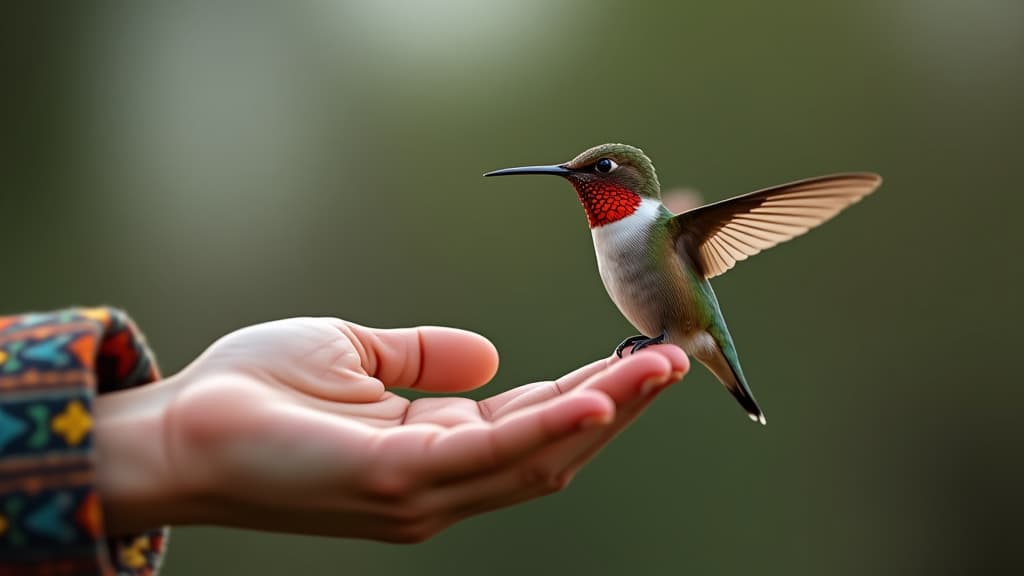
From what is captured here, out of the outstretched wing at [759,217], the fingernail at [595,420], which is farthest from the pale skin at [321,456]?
the outstretched wing at [759,217]

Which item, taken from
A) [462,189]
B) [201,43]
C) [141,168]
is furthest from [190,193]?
[462,189]

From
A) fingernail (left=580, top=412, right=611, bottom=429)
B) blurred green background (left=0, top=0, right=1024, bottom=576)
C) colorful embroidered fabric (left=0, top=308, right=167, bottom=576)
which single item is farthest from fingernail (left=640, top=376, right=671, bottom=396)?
blurred green background (left=0, top=0, right=1024, bottom=576)

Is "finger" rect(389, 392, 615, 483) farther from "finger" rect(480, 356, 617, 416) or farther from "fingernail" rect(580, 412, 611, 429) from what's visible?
"finger" rect(480, 356, 617, 416)

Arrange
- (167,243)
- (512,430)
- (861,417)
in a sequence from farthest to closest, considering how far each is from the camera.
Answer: (167,243) → (861,417) → (512,430)

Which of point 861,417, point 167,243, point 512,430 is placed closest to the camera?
point 512,430

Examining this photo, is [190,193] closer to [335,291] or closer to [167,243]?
[167,243]

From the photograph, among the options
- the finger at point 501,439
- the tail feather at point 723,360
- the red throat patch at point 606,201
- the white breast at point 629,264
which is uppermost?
the red throat patch at point 606,201

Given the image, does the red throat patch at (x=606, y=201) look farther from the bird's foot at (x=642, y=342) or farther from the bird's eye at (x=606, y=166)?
the bird's foot at (x=642, y=342)
